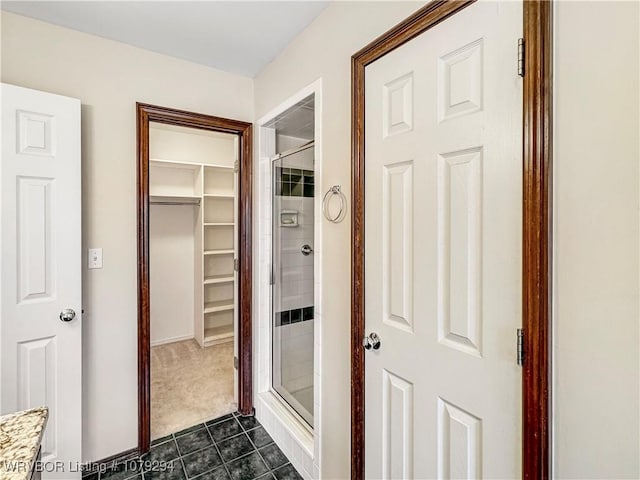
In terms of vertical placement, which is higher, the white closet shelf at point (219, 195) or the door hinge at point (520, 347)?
the white closet shelf at point (219, 195)

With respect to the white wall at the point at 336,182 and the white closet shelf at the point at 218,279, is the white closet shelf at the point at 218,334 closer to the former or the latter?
the white closet shelf at the point at 218,279

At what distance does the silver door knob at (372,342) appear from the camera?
1.34m

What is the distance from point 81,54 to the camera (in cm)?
184

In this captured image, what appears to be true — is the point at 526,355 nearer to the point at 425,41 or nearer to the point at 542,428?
the point at 542,428


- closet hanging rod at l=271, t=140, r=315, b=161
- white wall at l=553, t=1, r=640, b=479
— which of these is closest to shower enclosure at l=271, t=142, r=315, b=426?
closet hanging rod at l=271, t=140, r=315, b=161

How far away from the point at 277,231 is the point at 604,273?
193cm

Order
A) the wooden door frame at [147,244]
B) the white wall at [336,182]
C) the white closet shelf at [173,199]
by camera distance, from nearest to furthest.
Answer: the white wall at [336,182] < the wooden door frame at [147,244] < the white closet shelf at [173,199]

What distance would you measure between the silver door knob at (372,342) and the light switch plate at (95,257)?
5.27ft

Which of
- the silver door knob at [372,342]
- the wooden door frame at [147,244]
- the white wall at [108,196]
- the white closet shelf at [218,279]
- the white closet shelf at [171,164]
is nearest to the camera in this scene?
the silver door knob at [372,342]

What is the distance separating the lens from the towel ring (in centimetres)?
152

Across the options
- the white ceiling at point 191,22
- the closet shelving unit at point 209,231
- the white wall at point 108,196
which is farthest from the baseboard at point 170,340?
the white ceiling at point 191,22

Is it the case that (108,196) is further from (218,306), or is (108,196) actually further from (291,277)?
(218,306)

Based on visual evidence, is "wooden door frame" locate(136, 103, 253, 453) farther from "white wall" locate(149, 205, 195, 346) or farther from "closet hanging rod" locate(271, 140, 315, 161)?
"white wall" locate(149, 205, 195, 346)

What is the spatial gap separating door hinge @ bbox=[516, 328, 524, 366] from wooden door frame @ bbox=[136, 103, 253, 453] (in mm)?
1836
